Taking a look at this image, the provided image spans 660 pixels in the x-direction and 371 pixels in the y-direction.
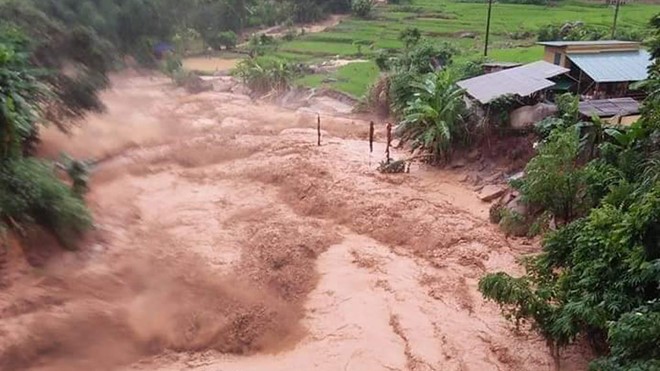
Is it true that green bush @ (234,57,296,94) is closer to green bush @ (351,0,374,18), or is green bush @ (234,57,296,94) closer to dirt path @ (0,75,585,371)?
dirt path @ (0,75,585,371)

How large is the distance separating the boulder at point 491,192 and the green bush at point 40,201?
10.9 meters

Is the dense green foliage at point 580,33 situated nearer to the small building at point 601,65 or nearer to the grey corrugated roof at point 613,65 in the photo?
the small building at point 601,65

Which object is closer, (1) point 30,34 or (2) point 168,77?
(1) point 30,34

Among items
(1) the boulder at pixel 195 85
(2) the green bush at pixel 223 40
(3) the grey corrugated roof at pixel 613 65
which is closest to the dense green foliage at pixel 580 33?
(3) the grey corrugated roof at pixel 613 65

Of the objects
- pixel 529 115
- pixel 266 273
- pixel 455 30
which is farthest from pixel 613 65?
pixel 455 30

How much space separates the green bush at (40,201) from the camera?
1275 centimetres

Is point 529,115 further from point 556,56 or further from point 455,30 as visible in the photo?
point 455,30

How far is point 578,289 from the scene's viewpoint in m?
9.57

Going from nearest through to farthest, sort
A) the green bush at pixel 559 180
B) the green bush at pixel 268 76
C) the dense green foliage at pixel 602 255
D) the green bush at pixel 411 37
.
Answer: the dense green foliage at pixel 602 255
the green bush at pixel 559 180
the green bush at pixel 268 76
the green bush at pixel 411 37

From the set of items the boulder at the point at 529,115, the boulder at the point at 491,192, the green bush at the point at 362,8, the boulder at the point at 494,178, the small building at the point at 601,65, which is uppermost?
the small building at the point at 601,65

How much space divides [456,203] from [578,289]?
878 cm

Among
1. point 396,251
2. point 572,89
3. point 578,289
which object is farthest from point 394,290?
point 572,89

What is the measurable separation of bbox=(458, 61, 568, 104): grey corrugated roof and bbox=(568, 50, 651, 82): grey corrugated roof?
2.70 ft

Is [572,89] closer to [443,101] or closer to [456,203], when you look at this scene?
[443,101]
